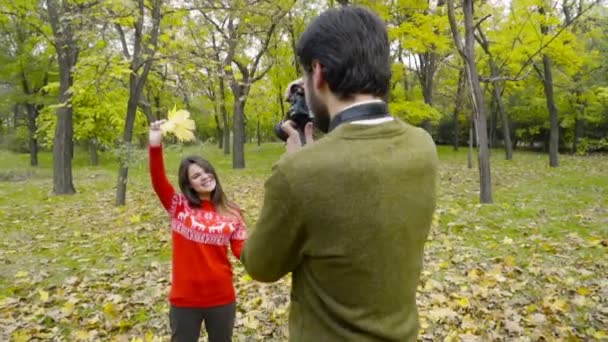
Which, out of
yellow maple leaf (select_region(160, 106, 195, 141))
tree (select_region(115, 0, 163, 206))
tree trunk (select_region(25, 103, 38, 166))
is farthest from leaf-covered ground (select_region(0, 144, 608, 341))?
tree trunk (select_region(25, 103, 38, 166))

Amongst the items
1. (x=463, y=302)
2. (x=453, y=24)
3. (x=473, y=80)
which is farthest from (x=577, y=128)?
(x=463, y=302)

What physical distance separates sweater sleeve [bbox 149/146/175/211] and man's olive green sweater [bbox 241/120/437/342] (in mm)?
1766

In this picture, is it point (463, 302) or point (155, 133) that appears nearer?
point (155, 133)

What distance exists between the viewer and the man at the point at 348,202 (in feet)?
3.92

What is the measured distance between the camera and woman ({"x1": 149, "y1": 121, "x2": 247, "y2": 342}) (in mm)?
2848

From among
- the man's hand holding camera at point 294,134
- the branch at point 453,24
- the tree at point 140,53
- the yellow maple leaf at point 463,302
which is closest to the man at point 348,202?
the man's hand holding camera at point 294,134

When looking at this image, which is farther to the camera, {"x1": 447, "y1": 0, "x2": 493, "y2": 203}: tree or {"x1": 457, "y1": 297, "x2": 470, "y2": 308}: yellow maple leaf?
{"x1": 447, "y1": 0, "x2": 493, "y2": 203}: tree

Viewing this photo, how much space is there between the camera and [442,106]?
30641 mm

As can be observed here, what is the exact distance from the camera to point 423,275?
5262 mm

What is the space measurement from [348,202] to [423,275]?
4.46 m

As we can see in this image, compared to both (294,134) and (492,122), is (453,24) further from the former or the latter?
(492,122)

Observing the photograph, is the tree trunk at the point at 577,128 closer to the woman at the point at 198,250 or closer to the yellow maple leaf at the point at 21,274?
the woman at the point at 198,250

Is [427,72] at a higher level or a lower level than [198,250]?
higher

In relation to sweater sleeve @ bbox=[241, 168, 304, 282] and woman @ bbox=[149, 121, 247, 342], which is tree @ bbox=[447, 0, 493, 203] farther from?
sweater sleeve @ bbox=[241, 168, 304, 282]
